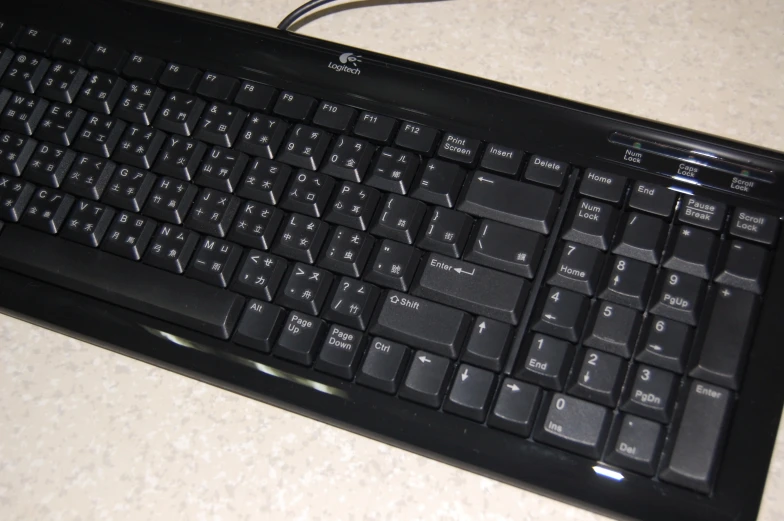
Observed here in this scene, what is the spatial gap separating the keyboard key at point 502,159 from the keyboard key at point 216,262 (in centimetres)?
20

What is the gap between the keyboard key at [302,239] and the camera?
0.55 meters

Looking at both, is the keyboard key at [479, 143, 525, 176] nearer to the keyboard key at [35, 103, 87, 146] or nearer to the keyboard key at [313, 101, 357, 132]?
the keyboard key at [313, 101, 357, 132]

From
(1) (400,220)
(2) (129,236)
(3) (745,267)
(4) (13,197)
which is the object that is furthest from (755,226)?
(4) (13,197)

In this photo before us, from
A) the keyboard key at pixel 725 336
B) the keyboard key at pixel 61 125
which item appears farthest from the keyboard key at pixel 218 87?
the keyboard key at pixel 725 336

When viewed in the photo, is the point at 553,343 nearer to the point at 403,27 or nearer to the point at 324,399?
the point at 324,399

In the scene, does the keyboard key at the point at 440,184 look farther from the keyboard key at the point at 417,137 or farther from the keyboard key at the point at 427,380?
the keyboard key at the point at 427,380

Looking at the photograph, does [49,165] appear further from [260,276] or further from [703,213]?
[703,213]

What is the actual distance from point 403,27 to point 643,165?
0.94ft

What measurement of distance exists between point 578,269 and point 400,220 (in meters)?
0.14

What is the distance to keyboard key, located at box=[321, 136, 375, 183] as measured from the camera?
0.57m

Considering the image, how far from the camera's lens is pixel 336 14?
72cm

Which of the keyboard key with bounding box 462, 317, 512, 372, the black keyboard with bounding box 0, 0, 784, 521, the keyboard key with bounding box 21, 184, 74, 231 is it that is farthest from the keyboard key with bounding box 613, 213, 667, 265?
the keyboard key with bounding box 21, 184, 74, 231

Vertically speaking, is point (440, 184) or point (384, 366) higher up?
point (440, 184)

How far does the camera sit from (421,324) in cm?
52
